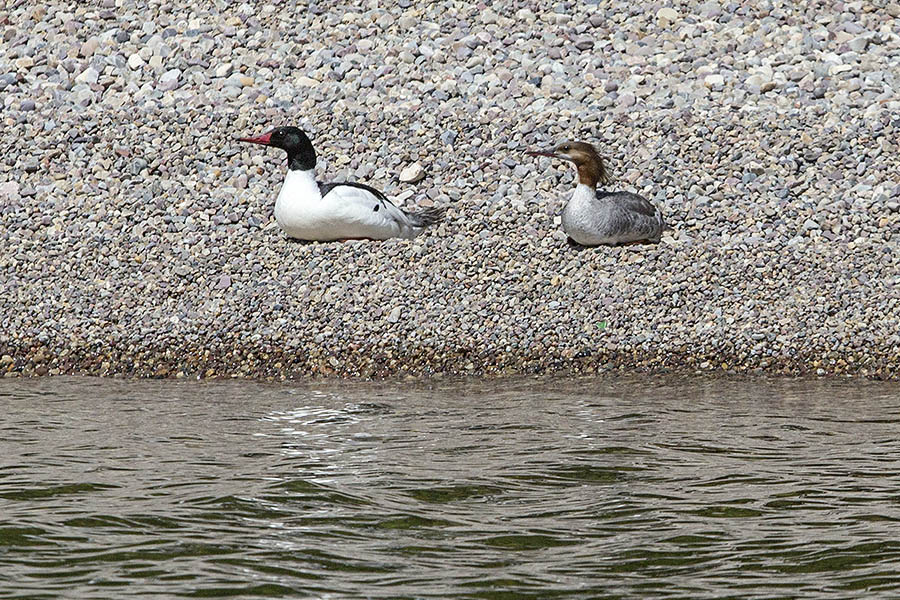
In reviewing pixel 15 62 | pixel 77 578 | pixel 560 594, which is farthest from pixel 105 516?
pixel 15 62

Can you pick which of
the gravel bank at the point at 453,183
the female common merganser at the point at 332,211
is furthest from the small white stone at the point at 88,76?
the female common merganser at the point at 332,211

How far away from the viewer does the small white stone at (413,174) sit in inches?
388

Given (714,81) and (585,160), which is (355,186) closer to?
(585,160)

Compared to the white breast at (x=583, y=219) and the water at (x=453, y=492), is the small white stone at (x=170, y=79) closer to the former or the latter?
the white breast at (x=583, y=219)

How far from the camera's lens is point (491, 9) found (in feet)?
38.5

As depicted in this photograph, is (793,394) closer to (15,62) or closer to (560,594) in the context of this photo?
(560,594)

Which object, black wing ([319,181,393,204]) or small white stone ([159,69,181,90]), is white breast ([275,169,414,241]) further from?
small white stone ([159,69,181,90])

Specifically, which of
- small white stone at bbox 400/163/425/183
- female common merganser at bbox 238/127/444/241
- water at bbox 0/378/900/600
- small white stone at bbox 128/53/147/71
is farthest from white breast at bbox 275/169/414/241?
small white stone at bbox 128/53/147/71

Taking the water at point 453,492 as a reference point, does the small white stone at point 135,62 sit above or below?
above

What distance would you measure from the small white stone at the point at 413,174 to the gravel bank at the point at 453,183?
9 centimetres

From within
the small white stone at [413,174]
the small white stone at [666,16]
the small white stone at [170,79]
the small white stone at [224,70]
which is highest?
the small white stone at [666,16]

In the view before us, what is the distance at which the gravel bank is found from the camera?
8.39 metres

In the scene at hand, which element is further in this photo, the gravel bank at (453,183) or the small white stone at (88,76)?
the small white stone at (88,76)

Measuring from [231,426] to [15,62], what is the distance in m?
6.32
